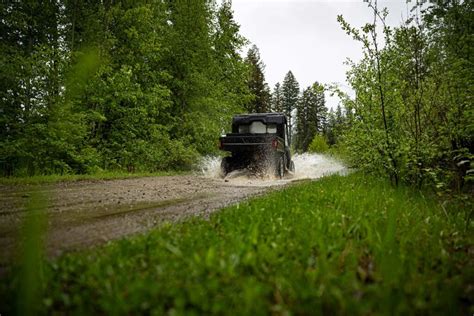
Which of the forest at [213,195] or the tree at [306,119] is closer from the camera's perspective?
the forest at [213,195]

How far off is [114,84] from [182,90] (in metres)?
6.95

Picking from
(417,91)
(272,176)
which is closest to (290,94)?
(272,176)

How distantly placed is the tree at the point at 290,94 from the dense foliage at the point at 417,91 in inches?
2711

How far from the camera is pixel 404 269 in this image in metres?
A: 2.09

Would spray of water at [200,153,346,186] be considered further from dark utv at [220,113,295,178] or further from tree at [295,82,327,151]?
tree at [295,82,327,151]

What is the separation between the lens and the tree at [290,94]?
247 feet

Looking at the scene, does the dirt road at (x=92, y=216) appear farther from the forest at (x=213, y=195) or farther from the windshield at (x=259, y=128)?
the windshield at (x=259, y=128)

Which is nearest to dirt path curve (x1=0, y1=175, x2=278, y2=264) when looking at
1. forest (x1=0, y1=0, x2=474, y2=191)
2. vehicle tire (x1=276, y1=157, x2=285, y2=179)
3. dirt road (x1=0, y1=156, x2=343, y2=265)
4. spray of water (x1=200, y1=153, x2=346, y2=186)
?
dirt road (x1=0, y1=156, x2=343, y2=265)

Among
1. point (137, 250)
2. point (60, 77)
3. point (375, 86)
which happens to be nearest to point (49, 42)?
point (60, 77)

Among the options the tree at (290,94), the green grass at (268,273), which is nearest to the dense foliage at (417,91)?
the green grass at (268,273)

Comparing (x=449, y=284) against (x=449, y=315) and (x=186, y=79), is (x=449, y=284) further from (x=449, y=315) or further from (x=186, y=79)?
(x=186, y=79)

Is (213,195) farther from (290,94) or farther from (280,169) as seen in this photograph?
(290,94)

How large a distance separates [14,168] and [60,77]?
3.23m

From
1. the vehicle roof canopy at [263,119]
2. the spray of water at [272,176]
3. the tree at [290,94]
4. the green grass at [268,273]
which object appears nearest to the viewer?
the green grass at [268,273]
